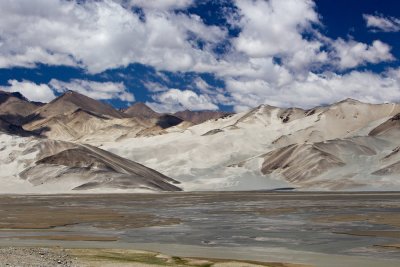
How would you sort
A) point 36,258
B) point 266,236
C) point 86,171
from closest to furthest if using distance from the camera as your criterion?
point 36,258, point 266,236, point 86,171

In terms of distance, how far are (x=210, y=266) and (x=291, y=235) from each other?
18.5 meters

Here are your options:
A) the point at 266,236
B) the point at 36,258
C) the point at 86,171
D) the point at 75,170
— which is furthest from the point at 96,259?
the point at 75,170

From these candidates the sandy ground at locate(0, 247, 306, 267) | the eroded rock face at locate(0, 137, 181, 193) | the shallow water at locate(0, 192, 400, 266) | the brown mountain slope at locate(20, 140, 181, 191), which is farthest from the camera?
the brown mountain slope at locate(20, 140, 181, 191)

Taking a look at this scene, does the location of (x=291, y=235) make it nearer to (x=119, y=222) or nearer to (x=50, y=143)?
(x=119, y=222)

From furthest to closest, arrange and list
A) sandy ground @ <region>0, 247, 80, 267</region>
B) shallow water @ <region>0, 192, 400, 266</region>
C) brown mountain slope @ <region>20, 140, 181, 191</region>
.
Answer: brown mountain slope @ <region>20, 140, 181, 191</region>, shallow water @ <region>0, 192, 400, 266</region>, sandy ground @ <region>0, 247, 80, 267</region>

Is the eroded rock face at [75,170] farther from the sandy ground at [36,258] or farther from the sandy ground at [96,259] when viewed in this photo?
the sandy ground at [36,258]

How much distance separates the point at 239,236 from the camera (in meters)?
51.5

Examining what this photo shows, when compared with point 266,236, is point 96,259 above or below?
below

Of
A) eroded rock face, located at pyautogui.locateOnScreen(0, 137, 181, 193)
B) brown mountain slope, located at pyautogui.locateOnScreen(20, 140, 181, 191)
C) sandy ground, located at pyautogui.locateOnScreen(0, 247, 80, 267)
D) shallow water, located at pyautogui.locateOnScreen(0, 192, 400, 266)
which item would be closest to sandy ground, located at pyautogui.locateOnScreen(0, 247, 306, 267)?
sandy ground, located at pyautogui.locateOnScreen(0, 247, 80, 267)

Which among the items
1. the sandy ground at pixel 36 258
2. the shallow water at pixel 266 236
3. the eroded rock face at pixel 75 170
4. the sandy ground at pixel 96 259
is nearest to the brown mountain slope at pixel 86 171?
the eroded rock face at pixel 75 170

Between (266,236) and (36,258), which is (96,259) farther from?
(266,236)

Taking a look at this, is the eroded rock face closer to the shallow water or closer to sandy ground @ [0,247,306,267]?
the shallow water

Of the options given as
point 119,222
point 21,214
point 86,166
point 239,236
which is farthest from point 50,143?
point 239,236

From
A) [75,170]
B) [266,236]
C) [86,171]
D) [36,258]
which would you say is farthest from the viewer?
[75,170]
